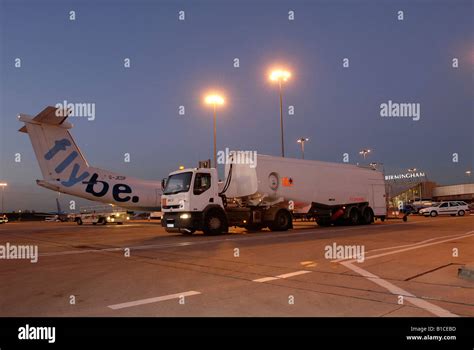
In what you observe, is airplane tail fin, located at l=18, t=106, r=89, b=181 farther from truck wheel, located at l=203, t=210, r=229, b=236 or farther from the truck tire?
the truck tire

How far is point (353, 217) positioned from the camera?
2573 cm

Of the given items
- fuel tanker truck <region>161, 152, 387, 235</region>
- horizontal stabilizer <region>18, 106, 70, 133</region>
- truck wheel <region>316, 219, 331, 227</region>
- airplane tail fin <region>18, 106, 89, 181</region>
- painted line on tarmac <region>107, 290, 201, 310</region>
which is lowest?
truck wheel <region>316, 219, 331, 227</region>

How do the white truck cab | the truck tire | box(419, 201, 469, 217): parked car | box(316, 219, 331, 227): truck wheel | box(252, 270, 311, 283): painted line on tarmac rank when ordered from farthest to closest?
box(419, 201, 469, 217): parked car → box(316, 219, 331, 227): truck wheel → the truck tire → the white truck cab → box(252, 270, 311, 283): painted line on tarmac

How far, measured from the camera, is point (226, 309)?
5.54 meters

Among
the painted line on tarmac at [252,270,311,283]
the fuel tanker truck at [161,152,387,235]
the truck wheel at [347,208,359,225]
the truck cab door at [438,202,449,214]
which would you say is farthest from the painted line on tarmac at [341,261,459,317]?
the truck cab door at [438,202,449,214]

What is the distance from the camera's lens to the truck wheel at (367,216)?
2645cm

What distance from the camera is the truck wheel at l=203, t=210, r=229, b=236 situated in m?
18.1

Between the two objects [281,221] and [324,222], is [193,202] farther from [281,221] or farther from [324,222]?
[324,222]

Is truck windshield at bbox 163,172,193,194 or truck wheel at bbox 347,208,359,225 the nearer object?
truck windshield at bbox 163,172,193,194

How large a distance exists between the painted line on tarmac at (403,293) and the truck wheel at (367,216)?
59.9 ft

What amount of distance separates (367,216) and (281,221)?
8256mm
